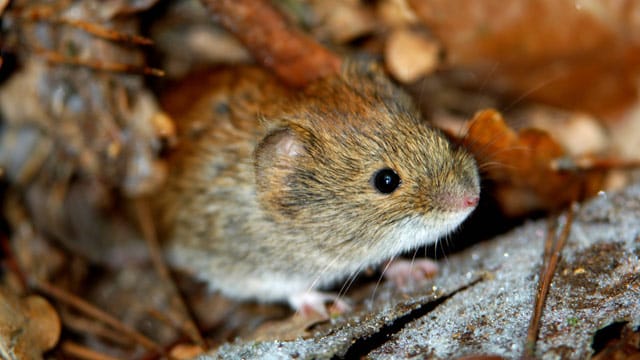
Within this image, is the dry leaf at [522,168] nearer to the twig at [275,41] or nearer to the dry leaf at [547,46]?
the dry leaf at [547,46]

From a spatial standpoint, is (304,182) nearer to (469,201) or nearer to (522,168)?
(469,201)

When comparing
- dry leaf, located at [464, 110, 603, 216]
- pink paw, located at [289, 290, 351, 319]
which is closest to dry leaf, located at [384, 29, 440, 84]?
dry leaf, located at [464, 110, 603, 216]

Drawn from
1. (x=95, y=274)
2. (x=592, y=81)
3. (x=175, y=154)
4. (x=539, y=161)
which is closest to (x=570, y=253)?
(x=539, y=161)

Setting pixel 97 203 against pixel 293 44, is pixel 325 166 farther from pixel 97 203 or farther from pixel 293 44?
pixel 97 203

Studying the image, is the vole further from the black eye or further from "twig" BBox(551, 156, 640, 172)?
"twig" BBox(551, 156, 640, 172)

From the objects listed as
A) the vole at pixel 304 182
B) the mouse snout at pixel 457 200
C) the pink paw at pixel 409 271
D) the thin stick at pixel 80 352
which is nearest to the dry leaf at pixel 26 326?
the thin stick at pixel 80 352

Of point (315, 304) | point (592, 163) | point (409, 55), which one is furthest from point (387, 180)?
point (592, 163)
